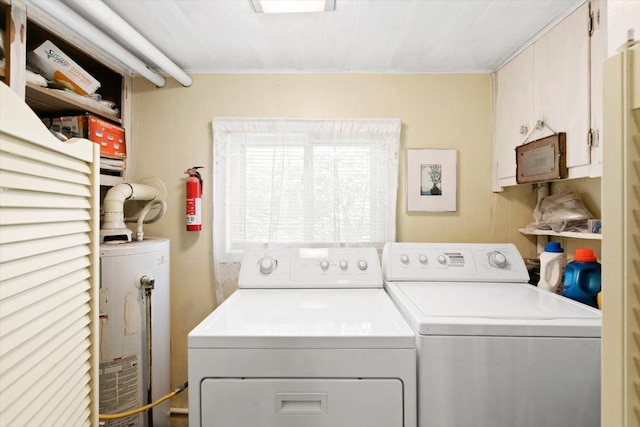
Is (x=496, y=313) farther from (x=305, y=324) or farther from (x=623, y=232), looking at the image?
(x=623, y=232)

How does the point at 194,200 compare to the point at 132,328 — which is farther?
→ the point at 194,200

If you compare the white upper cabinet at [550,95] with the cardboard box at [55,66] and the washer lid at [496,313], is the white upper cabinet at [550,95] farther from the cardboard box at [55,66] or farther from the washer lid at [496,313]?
the cardboard box at [55,66]

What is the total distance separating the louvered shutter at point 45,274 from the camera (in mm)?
620

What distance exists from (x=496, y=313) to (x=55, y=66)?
2.26 meters

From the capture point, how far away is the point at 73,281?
856mm

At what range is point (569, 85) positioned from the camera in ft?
4.87

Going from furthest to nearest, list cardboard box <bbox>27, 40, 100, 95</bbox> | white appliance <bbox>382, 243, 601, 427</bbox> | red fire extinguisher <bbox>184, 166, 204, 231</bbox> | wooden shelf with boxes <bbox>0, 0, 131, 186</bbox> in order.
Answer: red fire extinguisher <bbox>184, 166, 204, 231</bbox> → cardboard box <bbox>27, 40, 100, 95</bbox> → wooden shelf with boxes <bbox>0, 0, 131, 186</bbox> → white appliance <bbox>382, 243, 601, 427</bbox>

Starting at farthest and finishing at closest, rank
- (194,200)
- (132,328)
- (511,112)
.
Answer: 1. (194,200)
2. (511,112)
3. (132,328)

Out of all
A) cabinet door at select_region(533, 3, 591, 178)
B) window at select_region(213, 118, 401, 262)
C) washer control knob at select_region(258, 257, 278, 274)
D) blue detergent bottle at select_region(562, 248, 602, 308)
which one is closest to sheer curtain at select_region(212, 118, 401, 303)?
window at select_region(213, 118, 401, 262)

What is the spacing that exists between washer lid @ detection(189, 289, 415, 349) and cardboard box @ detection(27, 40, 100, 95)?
1.38 m

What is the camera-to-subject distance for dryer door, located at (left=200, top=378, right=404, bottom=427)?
3.63ft

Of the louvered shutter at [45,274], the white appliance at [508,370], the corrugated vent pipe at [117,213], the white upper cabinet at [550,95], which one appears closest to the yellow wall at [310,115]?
the white upper cabinet at [550,95]

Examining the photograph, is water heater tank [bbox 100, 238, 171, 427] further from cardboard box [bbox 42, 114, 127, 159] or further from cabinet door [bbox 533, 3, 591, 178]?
cabinet door [bbox 533, 3, 591, 178]

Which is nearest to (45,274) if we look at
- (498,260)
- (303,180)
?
(303,180)
